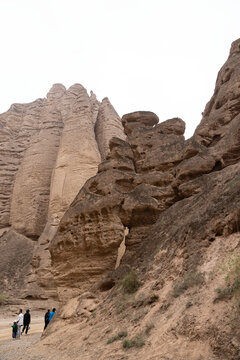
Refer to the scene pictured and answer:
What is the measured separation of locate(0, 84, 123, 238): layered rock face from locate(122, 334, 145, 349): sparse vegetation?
92.3 feet

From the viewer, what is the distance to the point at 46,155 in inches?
1671

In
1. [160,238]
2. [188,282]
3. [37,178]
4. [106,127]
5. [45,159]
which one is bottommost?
[188,282]

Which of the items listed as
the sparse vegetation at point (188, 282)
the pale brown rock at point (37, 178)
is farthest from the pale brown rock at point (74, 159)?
the sparse vegetation at point (188, 282)

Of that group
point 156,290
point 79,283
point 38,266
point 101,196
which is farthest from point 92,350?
point 38,266

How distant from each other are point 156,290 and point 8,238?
30961 mm

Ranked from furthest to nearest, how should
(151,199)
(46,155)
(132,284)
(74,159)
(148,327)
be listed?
(46,155) → (74,159) → (151,199) → (132,284) → (148,327)

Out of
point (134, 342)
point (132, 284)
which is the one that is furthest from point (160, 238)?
point (134, 342)

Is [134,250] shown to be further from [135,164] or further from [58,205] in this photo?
[58,205]

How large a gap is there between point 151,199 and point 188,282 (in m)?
6.14

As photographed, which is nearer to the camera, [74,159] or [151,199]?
[151,199]

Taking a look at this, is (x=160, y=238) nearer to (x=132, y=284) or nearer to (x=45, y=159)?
(x=132, y=284)

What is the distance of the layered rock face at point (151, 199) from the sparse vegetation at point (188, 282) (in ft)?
4.85

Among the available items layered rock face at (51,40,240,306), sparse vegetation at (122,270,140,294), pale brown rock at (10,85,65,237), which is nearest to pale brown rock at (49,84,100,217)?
pale brown rock at (10,85,65,237)

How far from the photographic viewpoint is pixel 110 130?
134ft
